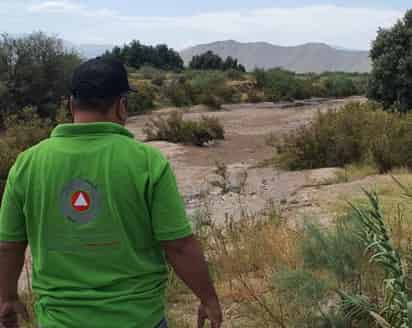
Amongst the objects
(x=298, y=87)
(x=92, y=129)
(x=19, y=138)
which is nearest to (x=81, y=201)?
(x=92, y=129)

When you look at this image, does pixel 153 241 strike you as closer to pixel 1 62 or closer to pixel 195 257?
pixel 195 257

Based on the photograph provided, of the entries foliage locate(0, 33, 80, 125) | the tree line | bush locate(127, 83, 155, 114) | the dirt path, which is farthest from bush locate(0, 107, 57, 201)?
bush locate(127, 83, 155, 114)

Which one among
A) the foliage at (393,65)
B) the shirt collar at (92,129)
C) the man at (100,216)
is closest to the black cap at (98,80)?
the man at (100,216)

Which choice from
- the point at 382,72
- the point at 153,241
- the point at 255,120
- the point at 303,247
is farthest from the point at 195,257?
the point at 255,120

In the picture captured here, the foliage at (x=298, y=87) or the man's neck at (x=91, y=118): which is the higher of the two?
the man's neck at (x=91, y=118)

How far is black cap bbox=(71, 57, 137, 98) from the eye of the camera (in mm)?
2336

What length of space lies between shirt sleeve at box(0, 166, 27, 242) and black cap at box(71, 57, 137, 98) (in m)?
0.39

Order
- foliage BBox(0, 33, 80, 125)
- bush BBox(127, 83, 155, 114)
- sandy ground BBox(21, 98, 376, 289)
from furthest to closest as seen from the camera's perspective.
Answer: bush BBox(127, 83, 155, 114), foliage BBox(0, 33, 80, 125), sandy ground BBox(21, 98, 376, 289)

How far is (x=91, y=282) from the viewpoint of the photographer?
2.29 metres

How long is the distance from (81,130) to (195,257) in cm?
60

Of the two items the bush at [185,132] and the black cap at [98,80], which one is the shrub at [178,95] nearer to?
the bush at [185,132]

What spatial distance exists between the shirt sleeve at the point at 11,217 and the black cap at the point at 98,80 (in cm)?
39

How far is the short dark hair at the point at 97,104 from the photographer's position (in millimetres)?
2348

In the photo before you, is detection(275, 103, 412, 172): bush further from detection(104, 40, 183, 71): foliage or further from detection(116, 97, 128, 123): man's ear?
detection(104, 40, 183, 71): foliage
